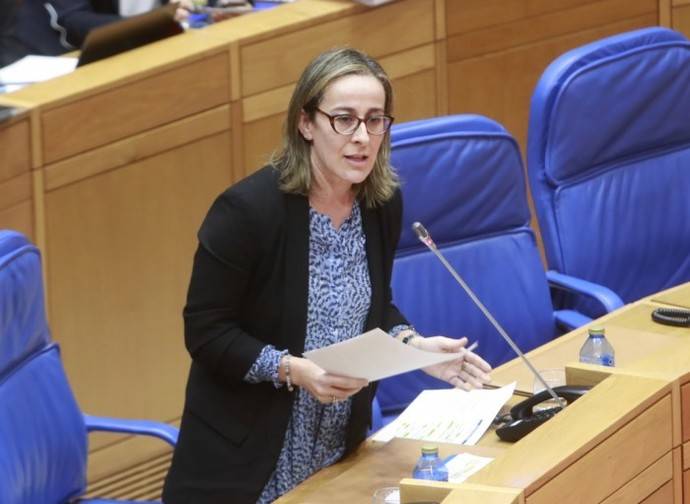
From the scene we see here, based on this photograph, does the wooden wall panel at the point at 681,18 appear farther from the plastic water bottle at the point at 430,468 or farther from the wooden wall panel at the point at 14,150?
the plastic water bottle at the point at 430,468

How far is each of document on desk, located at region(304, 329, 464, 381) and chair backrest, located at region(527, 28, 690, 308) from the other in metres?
1.45

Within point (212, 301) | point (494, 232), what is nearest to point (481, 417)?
point (212, 301)

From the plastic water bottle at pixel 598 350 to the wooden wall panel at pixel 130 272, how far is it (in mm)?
1460

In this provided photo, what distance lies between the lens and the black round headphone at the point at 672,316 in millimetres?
3060

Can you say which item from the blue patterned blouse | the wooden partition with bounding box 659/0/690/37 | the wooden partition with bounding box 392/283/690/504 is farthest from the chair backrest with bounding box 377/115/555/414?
the wooden partition with bounding box 659/0/690/37

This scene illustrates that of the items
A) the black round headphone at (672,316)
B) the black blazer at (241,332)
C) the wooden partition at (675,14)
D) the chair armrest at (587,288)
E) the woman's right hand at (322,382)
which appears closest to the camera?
the woman's right hand at (322,382)

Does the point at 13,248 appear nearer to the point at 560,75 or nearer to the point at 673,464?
the point at 673,464

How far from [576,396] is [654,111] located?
5.05 ft

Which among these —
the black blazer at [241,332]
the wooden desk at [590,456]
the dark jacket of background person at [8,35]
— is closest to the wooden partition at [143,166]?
the dark jacket of background person at [8,35]

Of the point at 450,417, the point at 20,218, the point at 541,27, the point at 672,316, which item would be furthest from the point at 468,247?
the point at 541,27

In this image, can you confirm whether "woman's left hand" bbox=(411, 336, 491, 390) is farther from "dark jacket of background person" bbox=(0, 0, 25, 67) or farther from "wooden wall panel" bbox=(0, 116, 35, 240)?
"dark jacket of background person" bbox=(0, 0, 25, 67)

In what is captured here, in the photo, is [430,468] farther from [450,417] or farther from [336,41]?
[336,41]

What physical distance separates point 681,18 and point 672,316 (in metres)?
2.45

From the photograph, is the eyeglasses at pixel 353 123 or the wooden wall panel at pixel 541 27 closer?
the eyeglasses at pixel 353 123
